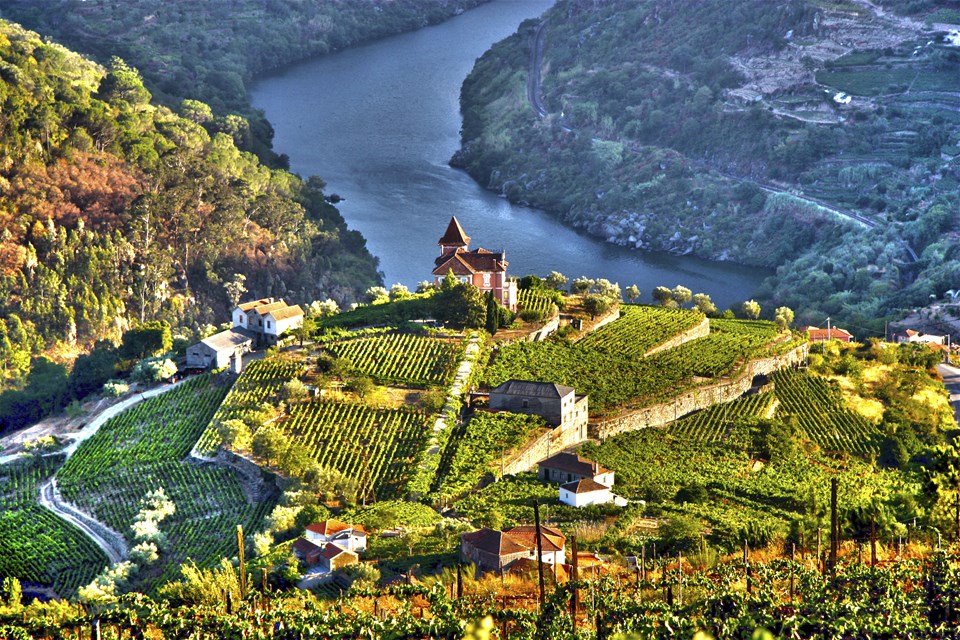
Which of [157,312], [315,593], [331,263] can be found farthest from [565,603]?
[331,263]

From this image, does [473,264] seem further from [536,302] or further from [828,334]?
[828,334]

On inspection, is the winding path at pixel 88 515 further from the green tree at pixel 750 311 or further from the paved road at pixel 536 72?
the paved road at pixel 536 72

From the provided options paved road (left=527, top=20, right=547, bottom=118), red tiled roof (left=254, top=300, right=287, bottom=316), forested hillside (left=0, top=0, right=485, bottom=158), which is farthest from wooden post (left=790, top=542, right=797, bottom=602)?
paved road (left=527, top=20, right=547, bottom=118)

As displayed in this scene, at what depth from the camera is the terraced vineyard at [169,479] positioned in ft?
135

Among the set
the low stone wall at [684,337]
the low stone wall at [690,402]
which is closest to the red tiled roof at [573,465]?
the low stone wall at [690,402]

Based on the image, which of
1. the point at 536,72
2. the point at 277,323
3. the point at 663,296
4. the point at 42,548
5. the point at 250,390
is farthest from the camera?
the point at 536,72

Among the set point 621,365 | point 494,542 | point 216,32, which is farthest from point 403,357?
point 216,32

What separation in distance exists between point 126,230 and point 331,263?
1130 centimetres

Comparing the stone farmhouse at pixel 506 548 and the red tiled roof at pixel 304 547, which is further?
the red tiled roof at pixel 304 547

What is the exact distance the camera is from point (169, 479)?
44.9m

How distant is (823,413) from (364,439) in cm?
1646

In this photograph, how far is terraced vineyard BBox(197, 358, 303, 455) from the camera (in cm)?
4691

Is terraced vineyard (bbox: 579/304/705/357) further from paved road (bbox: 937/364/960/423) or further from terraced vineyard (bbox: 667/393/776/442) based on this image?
paved road (bbox: 937/364/960/423)

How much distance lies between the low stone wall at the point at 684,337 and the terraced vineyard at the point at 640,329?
0.40ft
